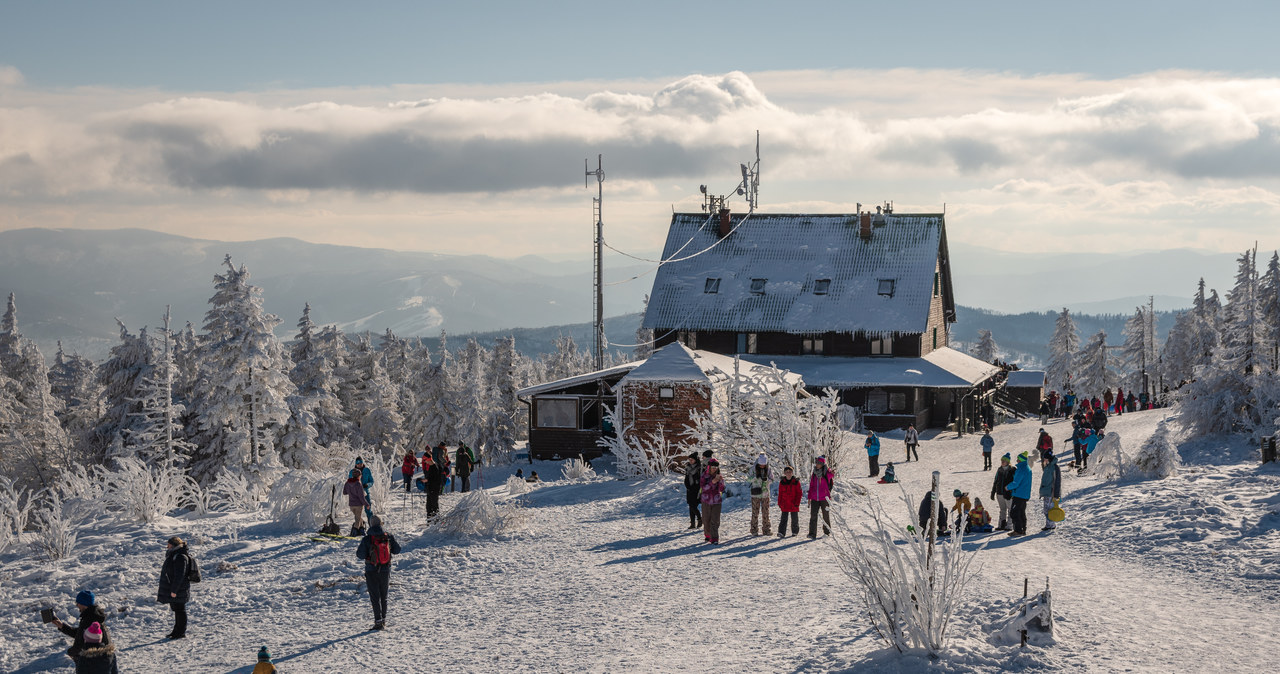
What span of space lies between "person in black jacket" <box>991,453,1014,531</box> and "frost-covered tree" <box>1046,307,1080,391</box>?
5987 cm

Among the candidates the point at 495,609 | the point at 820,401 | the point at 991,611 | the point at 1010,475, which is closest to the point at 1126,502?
the point at 1010,475

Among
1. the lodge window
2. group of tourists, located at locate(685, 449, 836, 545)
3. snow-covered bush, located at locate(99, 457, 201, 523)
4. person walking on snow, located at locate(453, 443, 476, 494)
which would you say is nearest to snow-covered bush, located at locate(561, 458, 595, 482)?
person walking on snow, located at locate(453, 443, 476, 494)

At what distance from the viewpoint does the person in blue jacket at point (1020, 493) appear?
16.0 m

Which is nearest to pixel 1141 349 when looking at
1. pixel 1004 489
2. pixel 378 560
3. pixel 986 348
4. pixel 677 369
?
pixel 986 348

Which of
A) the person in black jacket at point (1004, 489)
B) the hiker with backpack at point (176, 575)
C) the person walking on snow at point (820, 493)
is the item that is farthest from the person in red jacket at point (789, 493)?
the hiker with backpack at point (176, 575)

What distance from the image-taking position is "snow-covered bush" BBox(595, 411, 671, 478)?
955 inches

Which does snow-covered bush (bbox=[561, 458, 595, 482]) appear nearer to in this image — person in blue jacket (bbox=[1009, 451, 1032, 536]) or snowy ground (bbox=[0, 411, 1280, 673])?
snowy ground (bbox=[0, 411, 1280, 673])

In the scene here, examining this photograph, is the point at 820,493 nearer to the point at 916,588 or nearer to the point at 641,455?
the point at 916,588

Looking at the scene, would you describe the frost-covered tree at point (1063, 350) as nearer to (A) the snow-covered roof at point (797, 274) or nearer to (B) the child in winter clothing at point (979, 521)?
(A) the snow-covered roof at point (797, 274)

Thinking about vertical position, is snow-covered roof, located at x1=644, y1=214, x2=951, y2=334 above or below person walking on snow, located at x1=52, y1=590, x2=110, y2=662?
above

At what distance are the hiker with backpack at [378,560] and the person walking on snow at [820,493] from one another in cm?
723

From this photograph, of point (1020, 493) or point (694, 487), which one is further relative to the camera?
point (694, 487)

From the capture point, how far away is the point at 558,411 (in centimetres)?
3198

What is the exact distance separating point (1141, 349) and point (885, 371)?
38073 millimetres
